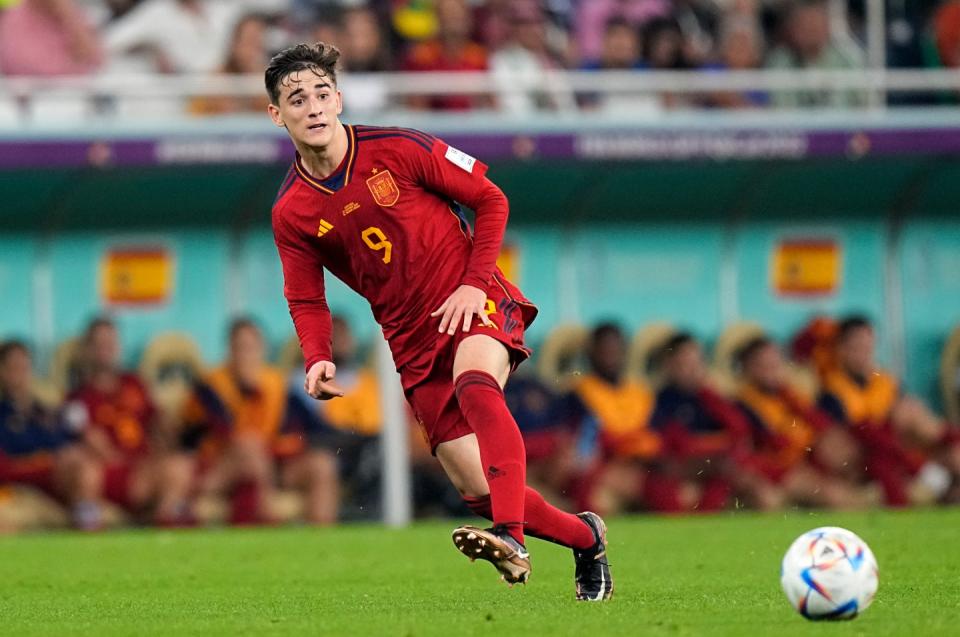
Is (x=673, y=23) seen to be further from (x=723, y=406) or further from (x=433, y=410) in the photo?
(x=433, y=410)

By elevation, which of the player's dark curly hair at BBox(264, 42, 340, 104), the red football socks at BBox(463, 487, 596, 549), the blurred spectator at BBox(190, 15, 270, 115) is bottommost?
the red football socks at BBox(463, 487, 596, 549)

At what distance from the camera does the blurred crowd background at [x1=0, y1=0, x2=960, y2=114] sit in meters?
13.6

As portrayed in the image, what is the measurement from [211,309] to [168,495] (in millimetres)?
2123

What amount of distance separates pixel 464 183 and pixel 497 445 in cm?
106

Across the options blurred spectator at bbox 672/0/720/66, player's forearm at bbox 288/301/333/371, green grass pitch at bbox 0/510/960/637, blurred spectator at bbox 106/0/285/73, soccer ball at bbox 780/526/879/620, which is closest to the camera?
soccer ball at bbox 780/526/879/620

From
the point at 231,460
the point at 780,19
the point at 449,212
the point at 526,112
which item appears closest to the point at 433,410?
the point at 449,212

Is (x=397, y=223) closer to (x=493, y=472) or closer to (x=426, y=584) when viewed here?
(x=493, y=472)

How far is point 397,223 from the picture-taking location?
6.76 metres

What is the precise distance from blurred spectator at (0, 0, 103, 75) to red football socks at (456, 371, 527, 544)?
7767mm

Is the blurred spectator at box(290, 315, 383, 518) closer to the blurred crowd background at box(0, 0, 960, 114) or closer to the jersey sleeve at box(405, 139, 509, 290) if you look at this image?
the blurred crowd background at box(0, 0, 960, 114)

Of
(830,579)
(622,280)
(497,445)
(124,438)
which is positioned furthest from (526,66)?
(830,579)

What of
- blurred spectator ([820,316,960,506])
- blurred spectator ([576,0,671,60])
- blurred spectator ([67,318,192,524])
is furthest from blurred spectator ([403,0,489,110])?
blurred spectator ([820,316,960,506])

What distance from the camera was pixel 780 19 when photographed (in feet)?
51.8

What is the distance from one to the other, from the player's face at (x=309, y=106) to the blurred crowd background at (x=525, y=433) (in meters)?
6.50
